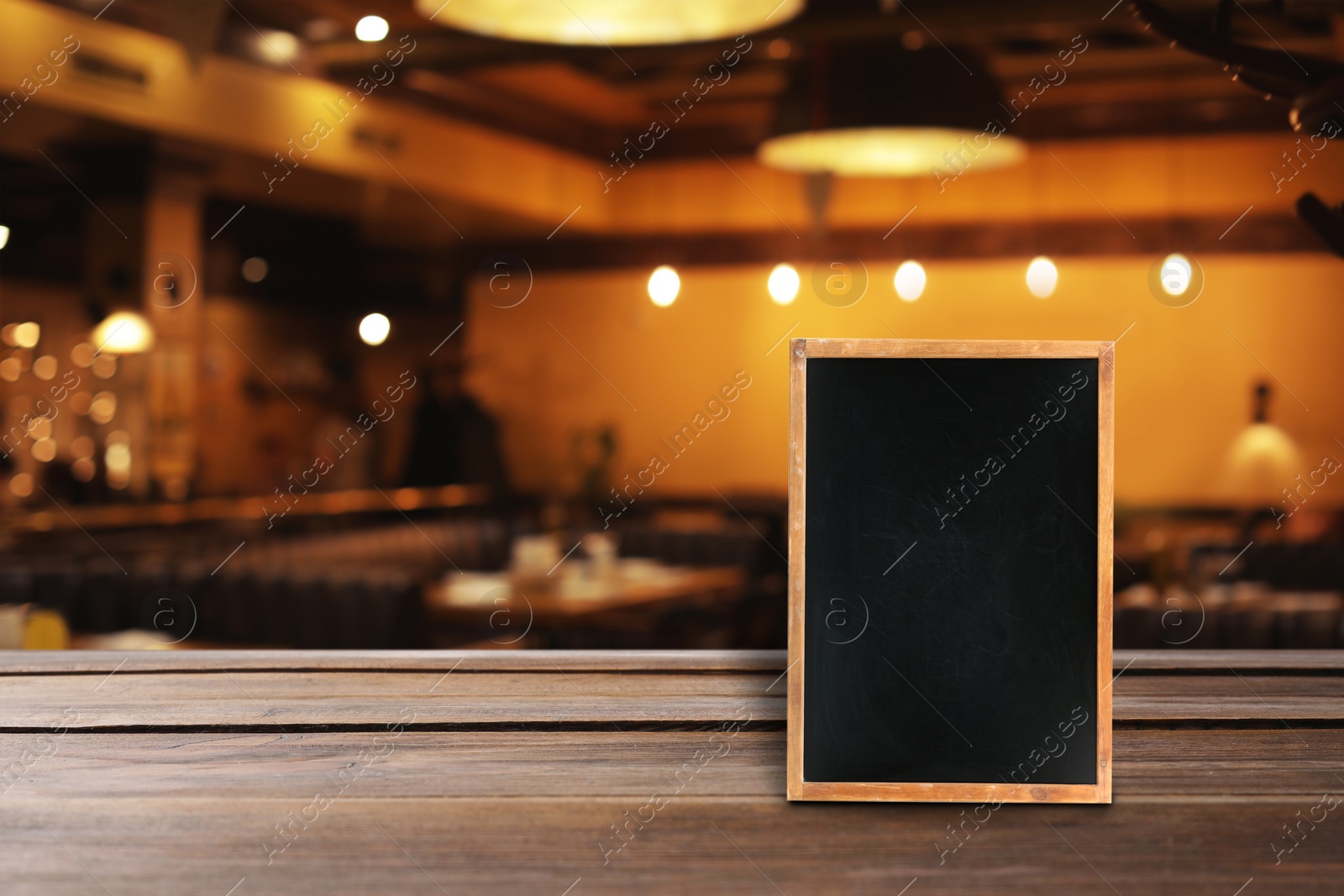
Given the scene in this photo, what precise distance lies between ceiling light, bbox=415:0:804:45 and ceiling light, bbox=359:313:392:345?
7.34m

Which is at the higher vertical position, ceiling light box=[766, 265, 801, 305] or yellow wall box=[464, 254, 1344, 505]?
yellow wall box=[464, 254, 1344, 505]

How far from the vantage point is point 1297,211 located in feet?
3.16

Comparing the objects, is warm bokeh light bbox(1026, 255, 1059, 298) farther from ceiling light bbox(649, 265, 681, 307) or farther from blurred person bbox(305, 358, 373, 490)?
blurred person bbox(305, 358, 373, 490)

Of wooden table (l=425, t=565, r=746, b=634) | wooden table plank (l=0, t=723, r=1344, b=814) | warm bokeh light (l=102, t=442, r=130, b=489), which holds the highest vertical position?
warm bokeh light (l=102, t=442, r=130, b=489)

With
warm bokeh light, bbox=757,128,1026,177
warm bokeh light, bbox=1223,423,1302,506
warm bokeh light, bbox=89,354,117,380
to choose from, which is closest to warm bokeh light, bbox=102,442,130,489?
warm bokeh light, bbox=89,354,117,380

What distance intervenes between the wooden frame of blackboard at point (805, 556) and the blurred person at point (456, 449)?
9.04 metres

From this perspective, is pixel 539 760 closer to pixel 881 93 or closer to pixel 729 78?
pixel 881 93

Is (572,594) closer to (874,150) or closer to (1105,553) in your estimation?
(874,150)

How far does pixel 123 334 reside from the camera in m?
7.44

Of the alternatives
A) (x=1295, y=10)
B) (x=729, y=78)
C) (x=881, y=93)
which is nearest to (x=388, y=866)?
(x=881, y=93)

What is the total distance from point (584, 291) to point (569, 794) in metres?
9.74

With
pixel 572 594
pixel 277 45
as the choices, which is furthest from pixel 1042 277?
pixel 277 45

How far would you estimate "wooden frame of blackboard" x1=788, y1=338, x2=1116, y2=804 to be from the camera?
2.47 ft

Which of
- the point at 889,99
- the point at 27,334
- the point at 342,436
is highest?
the point at 27,334
